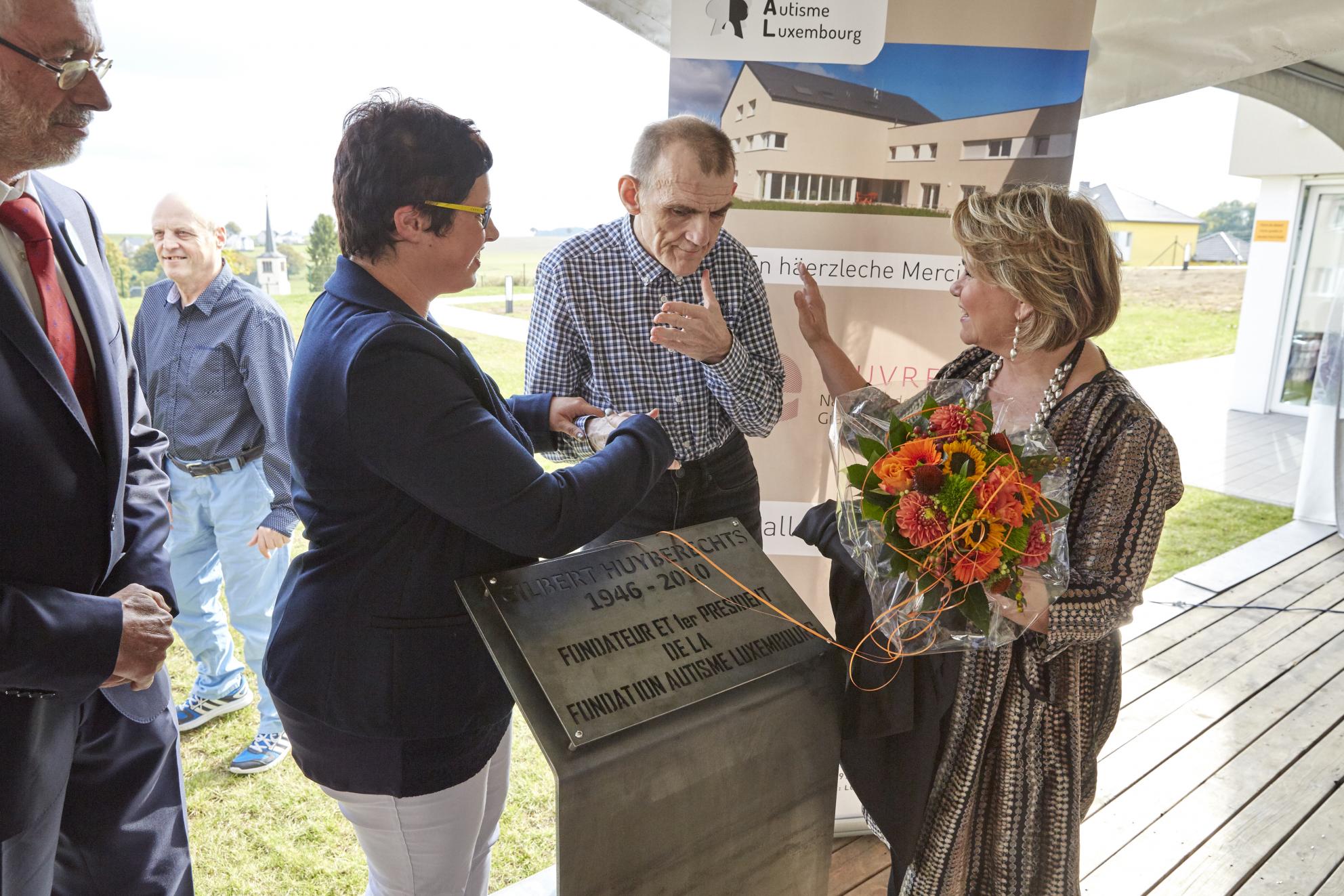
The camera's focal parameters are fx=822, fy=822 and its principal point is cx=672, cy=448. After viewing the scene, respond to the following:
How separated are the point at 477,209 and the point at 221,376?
6.87ft

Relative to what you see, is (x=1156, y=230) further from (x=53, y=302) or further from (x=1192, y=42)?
(x=53, y=302)

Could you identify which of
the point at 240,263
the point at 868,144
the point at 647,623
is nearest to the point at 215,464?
the point at 240,263

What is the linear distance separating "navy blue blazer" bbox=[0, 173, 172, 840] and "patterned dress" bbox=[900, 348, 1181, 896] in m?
1.52

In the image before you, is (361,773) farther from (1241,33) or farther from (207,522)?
(1241,33)

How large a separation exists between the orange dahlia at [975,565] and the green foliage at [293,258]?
11.4 feet

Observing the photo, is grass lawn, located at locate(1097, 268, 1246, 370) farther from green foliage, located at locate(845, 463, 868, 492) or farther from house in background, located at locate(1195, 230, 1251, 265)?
green foliage, located at locate(845, 463, 868, 492)

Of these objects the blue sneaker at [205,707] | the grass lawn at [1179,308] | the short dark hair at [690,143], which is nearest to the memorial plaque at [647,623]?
the short dark hair at [690,143]

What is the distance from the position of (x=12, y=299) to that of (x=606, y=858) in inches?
47.0

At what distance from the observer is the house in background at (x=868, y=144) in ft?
7.43

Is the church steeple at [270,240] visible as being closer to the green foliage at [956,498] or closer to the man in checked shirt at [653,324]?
the man in checked shirt at [653,324]

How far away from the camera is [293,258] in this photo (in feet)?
13.6

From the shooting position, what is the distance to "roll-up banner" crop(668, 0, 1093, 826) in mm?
2225

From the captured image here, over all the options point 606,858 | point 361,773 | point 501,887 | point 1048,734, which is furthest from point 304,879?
point 1048,734

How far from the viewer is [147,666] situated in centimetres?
133
